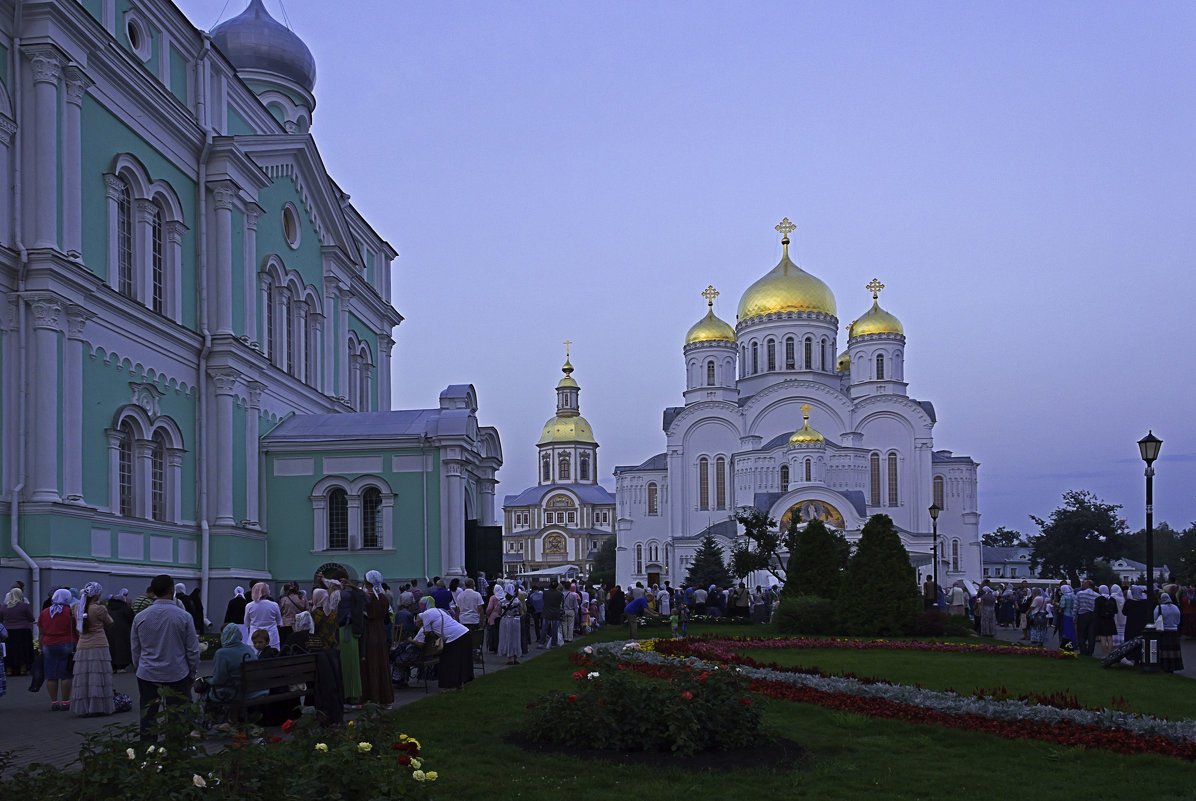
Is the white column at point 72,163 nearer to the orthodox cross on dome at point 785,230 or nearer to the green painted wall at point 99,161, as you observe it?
the green painted wall at point 99,161

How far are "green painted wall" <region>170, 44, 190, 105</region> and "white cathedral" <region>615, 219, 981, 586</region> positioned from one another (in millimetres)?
42467

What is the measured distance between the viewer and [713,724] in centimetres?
965

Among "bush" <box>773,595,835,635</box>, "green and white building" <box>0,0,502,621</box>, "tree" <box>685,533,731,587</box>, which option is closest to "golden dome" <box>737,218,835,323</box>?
"tree" <box>685,533,731,587</box>

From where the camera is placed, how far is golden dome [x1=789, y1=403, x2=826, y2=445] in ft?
213

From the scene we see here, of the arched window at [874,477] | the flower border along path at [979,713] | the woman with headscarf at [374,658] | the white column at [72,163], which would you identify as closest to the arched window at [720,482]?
the arched window at [874,477]

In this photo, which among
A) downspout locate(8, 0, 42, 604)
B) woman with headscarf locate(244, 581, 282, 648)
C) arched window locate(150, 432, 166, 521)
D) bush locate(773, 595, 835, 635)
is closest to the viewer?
woman with headscarf locate(244, 581, 282, 648)

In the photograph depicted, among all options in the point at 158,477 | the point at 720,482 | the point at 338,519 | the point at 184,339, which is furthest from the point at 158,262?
the point at 720,482

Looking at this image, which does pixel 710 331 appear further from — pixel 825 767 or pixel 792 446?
pixel 825 767

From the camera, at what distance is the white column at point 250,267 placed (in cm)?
2731

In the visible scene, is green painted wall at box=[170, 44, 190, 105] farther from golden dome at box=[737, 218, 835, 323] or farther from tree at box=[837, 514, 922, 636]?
golden dome at box=[737, 218, 835, 323]

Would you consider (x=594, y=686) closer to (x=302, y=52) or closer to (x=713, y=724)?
(x=713, y=724)

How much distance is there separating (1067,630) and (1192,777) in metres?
15.7

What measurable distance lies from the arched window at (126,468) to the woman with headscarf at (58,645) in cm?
956

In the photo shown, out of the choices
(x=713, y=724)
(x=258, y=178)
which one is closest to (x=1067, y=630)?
(x=713, y=724)
